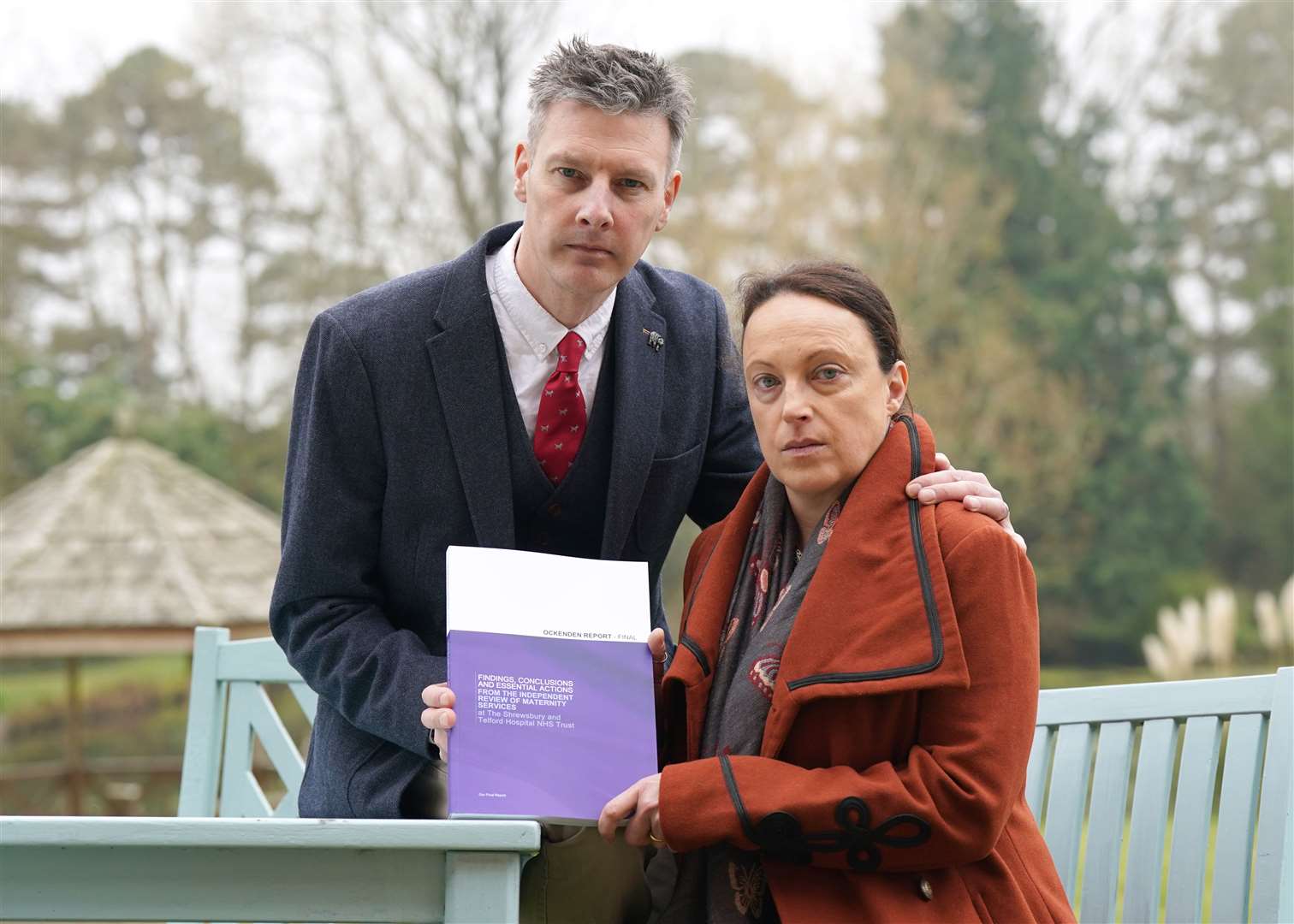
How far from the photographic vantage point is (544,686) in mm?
2256

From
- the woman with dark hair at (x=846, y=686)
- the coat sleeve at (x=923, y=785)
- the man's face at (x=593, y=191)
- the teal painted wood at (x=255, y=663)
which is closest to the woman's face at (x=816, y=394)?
the woman with dark hair at (x=846, y=686)

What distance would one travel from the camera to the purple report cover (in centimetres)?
217

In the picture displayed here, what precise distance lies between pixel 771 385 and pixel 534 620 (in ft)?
1.84

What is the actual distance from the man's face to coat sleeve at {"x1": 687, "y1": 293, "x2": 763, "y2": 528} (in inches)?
18.0

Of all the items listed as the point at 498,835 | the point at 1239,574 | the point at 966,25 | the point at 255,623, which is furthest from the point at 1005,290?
the point at 498,835

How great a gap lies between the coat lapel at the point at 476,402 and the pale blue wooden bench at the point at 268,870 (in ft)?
3.20

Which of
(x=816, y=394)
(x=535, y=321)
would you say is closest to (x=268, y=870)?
(x=816, y=394)

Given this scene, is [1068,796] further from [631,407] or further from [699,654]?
[631,407]

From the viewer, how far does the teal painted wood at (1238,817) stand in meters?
2.77

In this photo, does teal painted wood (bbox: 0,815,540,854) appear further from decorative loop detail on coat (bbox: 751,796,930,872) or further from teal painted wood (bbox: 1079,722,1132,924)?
teal painted wood (bbox: 1079,722,1132,924)

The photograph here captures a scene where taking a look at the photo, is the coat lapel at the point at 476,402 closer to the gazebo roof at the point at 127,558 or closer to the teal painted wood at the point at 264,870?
the teal painted wood at the point at 264,870

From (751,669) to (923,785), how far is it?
0.35 m

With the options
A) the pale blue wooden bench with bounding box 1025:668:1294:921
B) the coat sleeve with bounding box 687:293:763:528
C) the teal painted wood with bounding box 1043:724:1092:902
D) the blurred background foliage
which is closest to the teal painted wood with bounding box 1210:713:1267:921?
the pale blue wooden bench with bounding box 1025:668:1294:921

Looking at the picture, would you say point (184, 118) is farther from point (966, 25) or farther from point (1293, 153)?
point (1293, 153)
